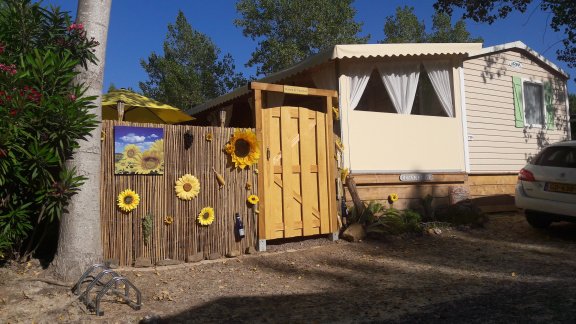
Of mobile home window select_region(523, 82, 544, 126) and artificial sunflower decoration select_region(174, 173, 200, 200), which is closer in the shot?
artificial sunflower decoration select_region(174, 173, 200, 200)

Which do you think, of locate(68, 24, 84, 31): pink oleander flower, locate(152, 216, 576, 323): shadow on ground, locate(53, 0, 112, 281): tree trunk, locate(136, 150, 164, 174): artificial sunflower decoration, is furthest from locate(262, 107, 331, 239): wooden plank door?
locate(68, 24, 84, 31): pink oleander flower

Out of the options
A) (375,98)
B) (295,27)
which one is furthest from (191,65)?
(375,98)

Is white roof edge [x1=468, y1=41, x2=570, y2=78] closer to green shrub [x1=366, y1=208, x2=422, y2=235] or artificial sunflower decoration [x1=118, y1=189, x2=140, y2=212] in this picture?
green shrub [x1=366, y1=208, x2=422, y2=235]

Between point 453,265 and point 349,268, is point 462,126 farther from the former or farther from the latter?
point 349,268

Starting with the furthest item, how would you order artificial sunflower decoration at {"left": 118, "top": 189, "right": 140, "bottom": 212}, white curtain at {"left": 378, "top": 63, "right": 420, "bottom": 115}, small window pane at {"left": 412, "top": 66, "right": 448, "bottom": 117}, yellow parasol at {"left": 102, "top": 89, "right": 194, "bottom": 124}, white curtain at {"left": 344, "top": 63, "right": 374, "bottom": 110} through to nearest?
small window pane at {"left": 412, "top": 66, "right": 448, "bottom": 117}
white curtain at {"left": 378, "top": 63, "right": 420, "bottom": 115}
yellow parasol at {"left": 102, "top": 89, "right": 194, "bottom": 124}
white curtain at {"left": 344, "top": 63, "right": 374, "bottom": 110}
artificial sunflower decoration at {"left": 118, "top": 189, "right": 140, "bottom": 212}

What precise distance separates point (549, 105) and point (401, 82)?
509 cm

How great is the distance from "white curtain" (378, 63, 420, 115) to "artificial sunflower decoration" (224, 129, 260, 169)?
3.49 metres

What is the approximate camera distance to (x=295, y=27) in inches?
1031

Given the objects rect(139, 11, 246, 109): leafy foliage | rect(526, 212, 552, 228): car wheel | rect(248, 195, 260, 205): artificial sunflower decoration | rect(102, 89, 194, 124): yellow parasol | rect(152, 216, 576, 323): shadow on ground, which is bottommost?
rect(152, 216, 576, 323): shadow on ground

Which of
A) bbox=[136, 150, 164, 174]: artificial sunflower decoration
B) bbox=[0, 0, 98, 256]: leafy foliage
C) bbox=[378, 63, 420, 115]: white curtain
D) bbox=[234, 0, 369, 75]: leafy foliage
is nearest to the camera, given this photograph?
bbox=[0, 0, 98, 256]: leafy foliage

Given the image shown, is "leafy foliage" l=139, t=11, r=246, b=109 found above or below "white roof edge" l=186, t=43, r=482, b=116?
above

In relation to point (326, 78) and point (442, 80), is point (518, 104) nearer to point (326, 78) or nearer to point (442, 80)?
point (442, 80)

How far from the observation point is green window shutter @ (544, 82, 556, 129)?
39.0 feet

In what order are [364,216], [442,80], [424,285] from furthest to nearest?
[442,80]
[364,216]
[424,285]
